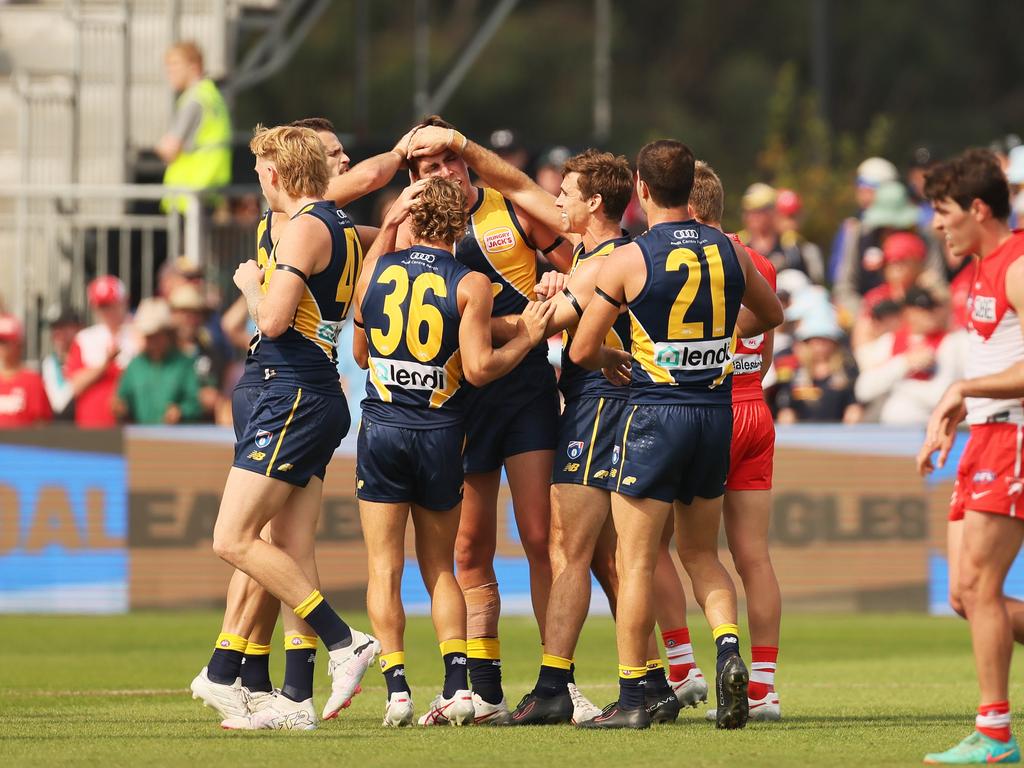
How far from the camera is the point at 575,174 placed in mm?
8586

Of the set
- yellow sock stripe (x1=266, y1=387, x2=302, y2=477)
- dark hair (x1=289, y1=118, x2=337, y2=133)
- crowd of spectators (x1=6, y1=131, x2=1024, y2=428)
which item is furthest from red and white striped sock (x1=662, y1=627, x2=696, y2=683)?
crowd of spectators (x1=6, y1=131, x2=1024, y2=428)

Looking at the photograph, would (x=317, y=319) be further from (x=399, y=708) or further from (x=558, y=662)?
(x=558, y=662)

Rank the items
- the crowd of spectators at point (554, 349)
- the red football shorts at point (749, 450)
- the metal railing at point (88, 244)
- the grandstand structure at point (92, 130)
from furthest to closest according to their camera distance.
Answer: the grandstand structure at point (92, 130)
the metal railing at point (88, 244)
the crowd of spectators at point (554, 349)
the red football shorts at point (749, 450)

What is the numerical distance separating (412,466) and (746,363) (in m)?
1.77

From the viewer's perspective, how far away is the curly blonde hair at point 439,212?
27.4 feet

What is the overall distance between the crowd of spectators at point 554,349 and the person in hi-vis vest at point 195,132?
1142 millimetres

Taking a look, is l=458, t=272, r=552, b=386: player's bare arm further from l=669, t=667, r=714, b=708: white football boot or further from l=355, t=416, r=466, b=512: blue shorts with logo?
l=669, t=667, r=714, b=708: white football boot

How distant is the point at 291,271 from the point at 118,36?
12.3m

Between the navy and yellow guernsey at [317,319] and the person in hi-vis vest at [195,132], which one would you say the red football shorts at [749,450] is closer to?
the navy and yellow guernsey at [317,319]

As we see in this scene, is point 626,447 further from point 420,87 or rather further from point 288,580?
point 420,87

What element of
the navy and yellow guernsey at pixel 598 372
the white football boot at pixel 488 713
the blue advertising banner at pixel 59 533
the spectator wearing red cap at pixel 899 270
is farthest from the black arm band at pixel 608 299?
the spectator wearing red cap at pixel 899 270

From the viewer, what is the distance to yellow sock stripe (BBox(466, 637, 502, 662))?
8.66 m

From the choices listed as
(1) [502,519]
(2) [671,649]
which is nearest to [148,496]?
(1) [502,519]

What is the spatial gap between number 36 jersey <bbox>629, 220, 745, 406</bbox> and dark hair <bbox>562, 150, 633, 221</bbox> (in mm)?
491
